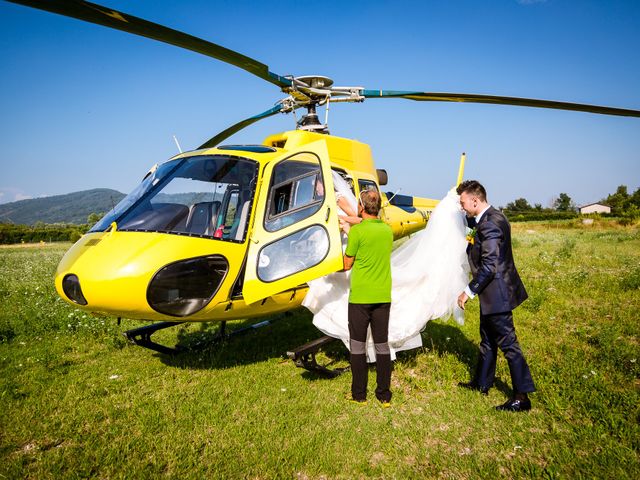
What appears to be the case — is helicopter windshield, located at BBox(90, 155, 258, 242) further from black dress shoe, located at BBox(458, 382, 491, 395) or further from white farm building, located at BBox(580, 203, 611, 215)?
white farm building, located at BBox(580, 203, 611, 215)

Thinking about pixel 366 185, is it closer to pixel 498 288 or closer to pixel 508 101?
pixel 508 101

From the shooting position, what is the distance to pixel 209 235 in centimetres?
419

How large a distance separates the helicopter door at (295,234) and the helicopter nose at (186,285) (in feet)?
1.09

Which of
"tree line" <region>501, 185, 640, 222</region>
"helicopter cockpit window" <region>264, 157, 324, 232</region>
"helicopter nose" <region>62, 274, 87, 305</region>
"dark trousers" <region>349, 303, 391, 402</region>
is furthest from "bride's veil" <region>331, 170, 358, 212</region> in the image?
"tree line" <region>501, 185, 640, 222</region>

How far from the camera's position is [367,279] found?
4176 mm

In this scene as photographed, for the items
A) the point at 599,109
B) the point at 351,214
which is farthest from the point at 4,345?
the point at 599,109

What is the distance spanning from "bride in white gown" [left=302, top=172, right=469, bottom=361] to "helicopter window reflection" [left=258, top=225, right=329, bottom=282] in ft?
3.00

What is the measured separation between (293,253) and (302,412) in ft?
5.41

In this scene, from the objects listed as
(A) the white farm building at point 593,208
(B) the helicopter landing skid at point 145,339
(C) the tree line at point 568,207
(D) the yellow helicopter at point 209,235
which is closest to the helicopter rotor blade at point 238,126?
(D) the yellow helicopter at point 209,235

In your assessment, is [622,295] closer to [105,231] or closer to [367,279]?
[367,279]

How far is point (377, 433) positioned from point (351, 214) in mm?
2410

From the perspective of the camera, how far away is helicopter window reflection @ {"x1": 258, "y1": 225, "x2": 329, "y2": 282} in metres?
4.12

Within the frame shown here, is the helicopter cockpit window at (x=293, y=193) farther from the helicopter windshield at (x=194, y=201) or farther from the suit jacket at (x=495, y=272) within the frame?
the suit jacket at (x=495, y=272)

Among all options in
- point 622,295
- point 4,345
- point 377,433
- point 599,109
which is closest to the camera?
point 377,433
